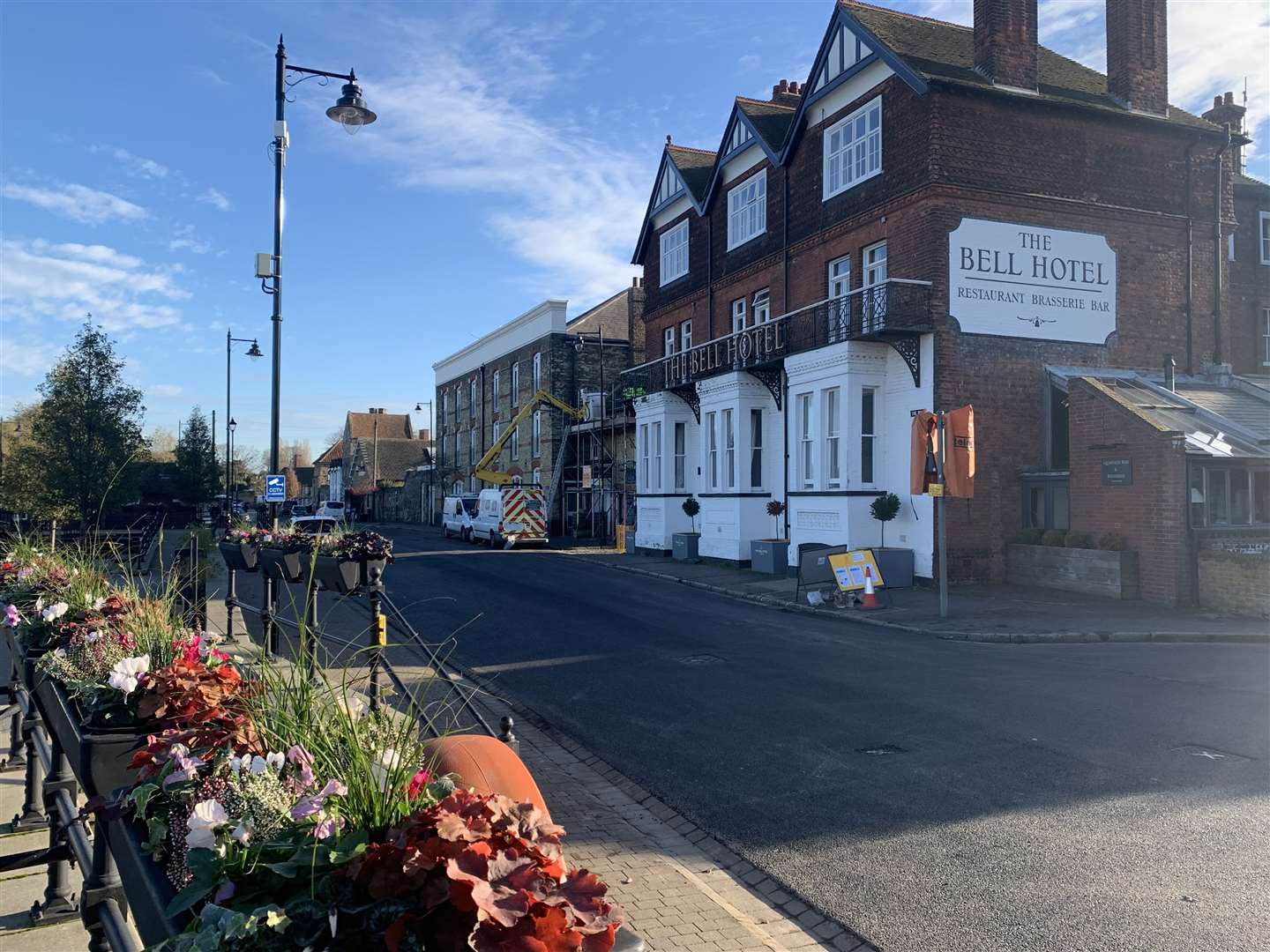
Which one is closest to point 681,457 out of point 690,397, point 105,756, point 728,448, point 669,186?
point 690,397

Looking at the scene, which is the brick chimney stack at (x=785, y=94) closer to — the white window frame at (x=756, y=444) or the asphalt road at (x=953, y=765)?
the white window frame at (x=756, y=444)

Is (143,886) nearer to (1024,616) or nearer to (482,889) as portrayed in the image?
(482,889)

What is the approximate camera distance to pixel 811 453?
22.8 m

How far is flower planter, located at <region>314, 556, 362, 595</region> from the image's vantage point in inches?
337

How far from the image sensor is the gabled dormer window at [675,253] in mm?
32719

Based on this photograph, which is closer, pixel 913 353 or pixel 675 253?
pixel 913 353

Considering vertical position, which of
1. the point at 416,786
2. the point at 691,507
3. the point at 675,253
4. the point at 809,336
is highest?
the point at 675,253

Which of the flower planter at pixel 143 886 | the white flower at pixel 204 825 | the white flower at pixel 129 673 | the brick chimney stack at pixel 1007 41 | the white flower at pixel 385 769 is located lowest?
the flower planter at pixel 143 886

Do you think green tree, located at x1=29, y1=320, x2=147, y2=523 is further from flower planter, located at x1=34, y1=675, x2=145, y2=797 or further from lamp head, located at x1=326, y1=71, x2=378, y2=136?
flower planter, located at x1=34, y1=675, x2=145, y2=797

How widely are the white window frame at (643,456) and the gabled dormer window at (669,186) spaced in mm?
8066

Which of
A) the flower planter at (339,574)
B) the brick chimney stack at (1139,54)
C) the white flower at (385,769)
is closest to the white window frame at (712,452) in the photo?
the brick chimney stack at (1139,54)

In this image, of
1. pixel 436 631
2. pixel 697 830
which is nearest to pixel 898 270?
pixel 436 631

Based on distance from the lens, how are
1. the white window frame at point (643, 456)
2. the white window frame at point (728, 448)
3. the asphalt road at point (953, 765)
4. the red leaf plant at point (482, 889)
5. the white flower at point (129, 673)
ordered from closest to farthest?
the red leaf plant at point (482, 889), the white flower at point (129, 673), the asphalt road at point (953, 765), the white window frame at point (728, 448), the white window frame at point (643, 456)

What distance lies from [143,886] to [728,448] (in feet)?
82.3
